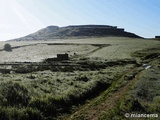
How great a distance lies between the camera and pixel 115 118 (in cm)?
1273

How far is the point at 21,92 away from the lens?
1645 cm

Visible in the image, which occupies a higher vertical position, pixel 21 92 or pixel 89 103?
pixel 21 92

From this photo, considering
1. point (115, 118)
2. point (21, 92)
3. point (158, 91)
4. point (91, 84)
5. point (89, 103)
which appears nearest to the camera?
point (115, 118)

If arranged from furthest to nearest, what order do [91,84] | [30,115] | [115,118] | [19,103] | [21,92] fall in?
[91,84] < [21,92] < [19,103] < [30,115] < [115,118]

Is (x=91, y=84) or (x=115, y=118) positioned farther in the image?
(x=91, y=84)

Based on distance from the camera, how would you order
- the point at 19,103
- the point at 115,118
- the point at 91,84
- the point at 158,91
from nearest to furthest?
the point at 115,118 → the point at 19,103 → the point at 158,91 → the point at 91,84

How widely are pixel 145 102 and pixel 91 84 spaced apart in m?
8.34

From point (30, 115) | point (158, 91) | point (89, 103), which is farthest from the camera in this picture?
point (158, 91)

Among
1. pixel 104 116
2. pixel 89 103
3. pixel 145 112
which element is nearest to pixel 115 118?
pixel 104 116

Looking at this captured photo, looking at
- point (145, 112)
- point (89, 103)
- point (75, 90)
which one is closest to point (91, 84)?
point (75, 90)

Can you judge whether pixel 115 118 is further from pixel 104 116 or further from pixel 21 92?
pixel 21 92

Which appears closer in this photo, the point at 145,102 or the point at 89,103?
the point at 145,102

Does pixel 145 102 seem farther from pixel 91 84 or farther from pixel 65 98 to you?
pixel 91 84

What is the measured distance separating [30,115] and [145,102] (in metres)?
7.89
